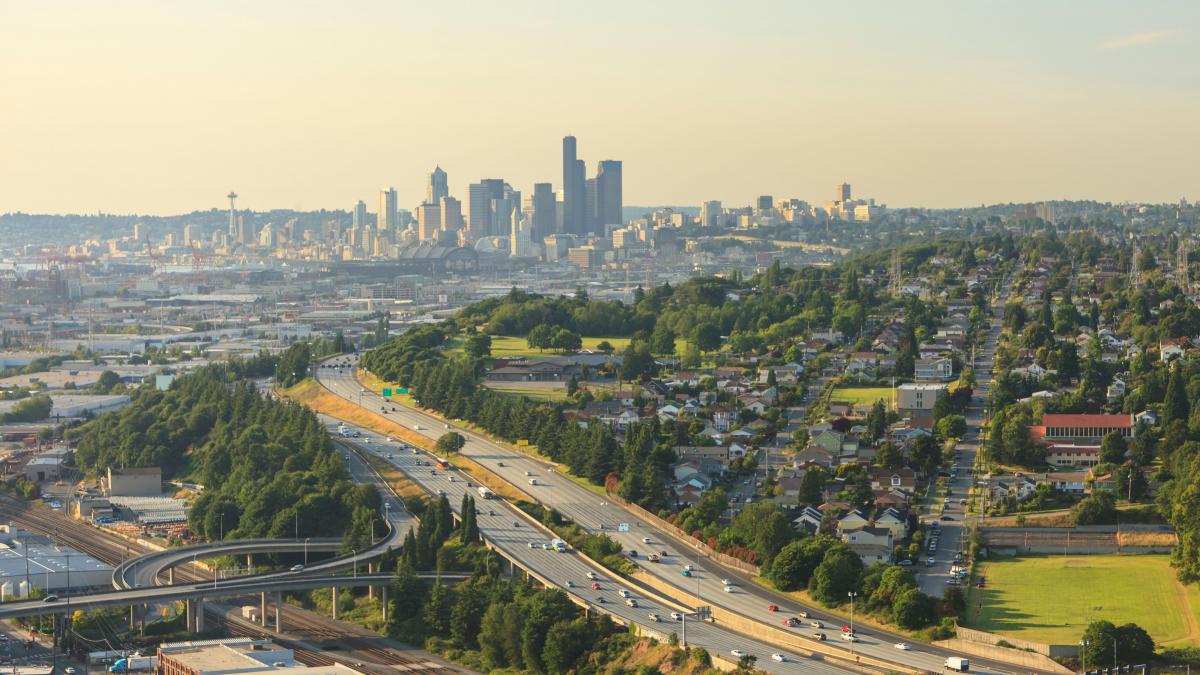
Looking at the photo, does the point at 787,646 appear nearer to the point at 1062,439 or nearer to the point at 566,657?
the point at 566,657

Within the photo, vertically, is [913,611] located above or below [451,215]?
below

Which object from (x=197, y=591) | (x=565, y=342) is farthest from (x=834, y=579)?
(x=565, y=342)

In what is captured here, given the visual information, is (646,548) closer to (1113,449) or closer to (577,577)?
(577,577)

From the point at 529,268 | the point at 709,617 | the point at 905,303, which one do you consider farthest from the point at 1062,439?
the point at 529,268

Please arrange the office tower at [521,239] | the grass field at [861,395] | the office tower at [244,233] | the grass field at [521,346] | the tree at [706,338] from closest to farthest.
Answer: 1. the grass field at [861,395]
2. the grass field at [521,346]
3. the tree at [706,338]
4. the office tower at [521,239]
5. the office tower at [244,233]

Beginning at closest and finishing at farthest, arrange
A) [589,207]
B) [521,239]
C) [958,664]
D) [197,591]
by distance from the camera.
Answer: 1. [958,664]
2. [197,591]
3. [521,239]
4. [589,207]

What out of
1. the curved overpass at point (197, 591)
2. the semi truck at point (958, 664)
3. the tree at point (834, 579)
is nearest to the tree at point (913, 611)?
the tree at point (834, 579)

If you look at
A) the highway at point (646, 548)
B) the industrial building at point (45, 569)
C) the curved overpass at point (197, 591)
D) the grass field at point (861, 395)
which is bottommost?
the industrial building at point (45, 569)

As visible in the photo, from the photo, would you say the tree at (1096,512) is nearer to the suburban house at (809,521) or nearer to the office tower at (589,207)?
the suburban house at (809,521)
